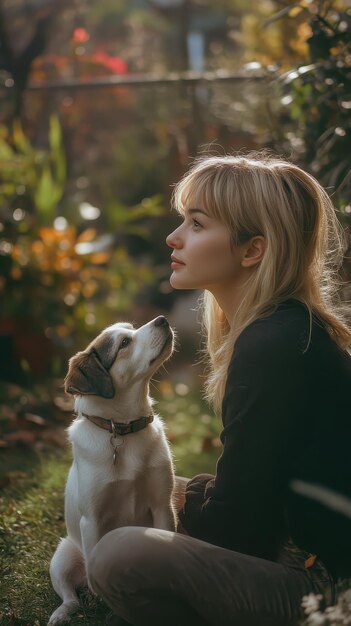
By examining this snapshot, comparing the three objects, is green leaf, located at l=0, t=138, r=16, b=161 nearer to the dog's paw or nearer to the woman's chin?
the woman's chin

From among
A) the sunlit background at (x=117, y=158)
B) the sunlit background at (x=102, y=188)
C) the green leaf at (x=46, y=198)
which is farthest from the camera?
the green leaf at (x=46, y=198)

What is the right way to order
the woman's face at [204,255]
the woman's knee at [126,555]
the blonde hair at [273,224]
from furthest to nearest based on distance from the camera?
the woman's face at [204,255] → the blonde hair at [273,224] → the woman's knee at [126,555]

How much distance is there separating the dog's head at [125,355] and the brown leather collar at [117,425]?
0.12 meters

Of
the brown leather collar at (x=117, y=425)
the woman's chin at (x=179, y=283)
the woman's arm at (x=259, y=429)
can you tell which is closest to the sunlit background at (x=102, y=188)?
the brown leather collar at (x=117, y=425)

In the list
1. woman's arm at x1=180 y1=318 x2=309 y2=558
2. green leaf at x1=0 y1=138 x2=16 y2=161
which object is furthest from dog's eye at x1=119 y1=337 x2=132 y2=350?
green leaf at x1=0 y1=138 x2=16 y2=161

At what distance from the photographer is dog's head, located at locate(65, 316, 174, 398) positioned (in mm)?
3146

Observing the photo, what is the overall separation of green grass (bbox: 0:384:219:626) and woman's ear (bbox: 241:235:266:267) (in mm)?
1349

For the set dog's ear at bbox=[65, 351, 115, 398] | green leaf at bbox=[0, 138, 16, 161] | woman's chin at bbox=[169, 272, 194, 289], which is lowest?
dog's ear at bbox=[65, 351, 115, 398]

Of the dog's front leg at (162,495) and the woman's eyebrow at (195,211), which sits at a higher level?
the woman's eyebrow at (195,211)

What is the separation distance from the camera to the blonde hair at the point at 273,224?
2973 millimetres

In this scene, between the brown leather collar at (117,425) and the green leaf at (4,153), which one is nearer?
the brown leather collar at (117,425)

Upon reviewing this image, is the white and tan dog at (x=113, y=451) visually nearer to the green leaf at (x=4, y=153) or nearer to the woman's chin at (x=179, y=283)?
the woman's chin at (x=179, y=283)

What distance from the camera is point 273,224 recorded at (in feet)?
9.76

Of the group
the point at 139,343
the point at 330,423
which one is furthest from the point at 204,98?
the point at 330,423
